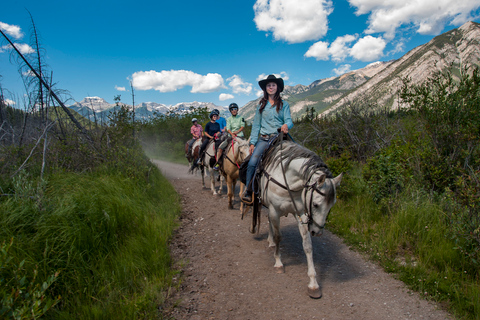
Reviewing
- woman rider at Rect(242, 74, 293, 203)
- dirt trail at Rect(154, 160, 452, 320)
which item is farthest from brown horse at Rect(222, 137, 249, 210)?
woman rider at Rect(242, 74, 293, 203)

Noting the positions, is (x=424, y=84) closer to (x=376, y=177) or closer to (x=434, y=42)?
(x=376, y=177)

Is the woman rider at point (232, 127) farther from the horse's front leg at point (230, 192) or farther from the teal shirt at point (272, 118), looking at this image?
the teal shirt at point (272, 118)

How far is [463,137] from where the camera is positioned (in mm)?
4664

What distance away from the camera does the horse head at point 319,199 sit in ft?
9.96

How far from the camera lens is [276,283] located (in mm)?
3672

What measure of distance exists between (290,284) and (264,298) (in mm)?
499

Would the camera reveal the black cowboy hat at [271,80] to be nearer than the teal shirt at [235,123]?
Yes

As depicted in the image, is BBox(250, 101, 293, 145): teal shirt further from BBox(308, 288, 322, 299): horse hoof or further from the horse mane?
BBox(308, 288, 322, 299): horse hoof

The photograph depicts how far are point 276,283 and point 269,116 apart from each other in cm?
277

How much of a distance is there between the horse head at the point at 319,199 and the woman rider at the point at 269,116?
4.92 ft

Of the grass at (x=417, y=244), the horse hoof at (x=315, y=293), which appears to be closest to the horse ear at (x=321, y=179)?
the horse hoof at (x=315, y=293)

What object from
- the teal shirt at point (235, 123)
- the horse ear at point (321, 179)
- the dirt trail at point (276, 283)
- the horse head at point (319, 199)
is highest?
the teal shirt at point (235, 123)

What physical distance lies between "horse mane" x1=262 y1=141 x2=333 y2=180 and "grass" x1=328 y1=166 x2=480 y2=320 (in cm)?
195

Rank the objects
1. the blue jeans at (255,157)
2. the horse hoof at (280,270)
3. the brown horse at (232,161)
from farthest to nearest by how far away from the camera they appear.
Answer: the brown horse at (232,161) → the blue jeans at (255,157) → the horse hoof at (280,270)
